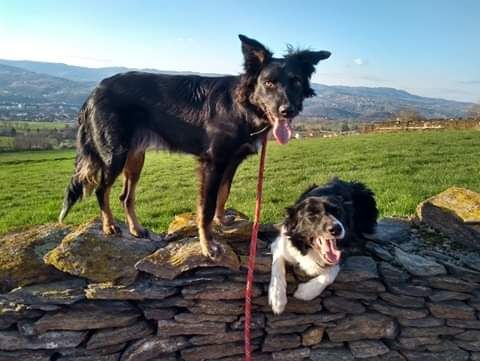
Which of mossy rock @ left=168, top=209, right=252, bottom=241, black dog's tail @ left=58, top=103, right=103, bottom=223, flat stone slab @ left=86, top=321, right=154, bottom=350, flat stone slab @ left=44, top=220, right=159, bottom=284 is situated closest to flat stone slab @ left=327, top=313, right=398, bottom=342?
Result: mossy rock @ left=168, top=209, right=252, bottom=241

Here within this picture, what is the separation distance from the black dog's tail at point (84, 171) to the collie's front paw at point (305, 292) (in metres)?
2.25

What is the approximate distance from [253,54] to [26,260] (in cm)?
290

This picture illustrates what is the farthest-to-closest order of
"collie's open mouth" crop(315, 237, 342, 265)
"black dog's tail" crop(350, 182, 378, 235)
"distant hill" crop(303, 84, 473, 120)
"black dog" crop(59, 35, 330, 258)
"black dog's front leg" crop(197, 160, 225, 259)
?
"distant hill" crop(303, 84, 473, 120)
"black dog's tail" crop(350, 182, 378, 235)
"black dog's front leg" crop(197, 160, 225, 259)
"black dog" crop(59, 35, 330, 258)
"collie's open mouth" crop(315, 237, 342, 265)

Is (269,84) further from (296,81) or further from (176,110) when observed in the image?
(176,110)

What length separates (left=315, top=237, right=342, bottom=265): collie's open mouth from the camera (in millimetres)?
3896

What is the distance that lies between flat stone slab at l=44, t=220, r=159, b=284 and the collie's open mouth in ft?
5.55

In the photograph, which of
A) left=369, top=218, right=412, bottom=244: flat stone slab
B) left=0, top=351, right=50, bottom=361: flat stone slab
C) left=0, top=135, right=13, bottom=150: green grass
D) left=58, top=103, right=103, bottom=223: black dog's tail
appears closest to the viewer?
left=0, top=351, right=50, bottom=361: flat stone slab

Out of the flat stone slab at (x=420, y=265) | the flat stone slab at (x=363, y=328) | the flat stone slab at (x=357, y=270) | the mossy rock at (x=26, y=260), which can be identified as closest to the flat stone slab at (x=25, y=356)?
the mossy rock at (x=26, y=260)

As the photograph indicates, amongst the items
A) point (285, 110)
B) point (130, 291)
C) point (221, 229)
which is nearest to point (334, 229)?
point (285, 110)

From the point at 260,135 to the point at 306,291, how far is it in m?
1.50

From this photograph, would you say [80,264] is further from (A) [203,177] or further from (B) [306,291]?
(B) [306,291]

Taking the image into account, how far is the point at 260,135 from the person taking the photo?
4.15m

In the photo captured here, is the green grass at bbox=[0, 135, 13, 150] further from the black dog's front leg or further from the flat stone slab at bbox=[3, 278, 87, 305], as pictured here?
the black dog's front leg

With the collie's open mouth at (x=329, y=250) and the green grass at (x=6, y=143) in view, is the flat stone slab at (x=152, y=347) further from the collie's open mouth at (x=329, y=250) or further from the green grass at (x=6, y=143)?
the green grass at (x=6, y=143)
